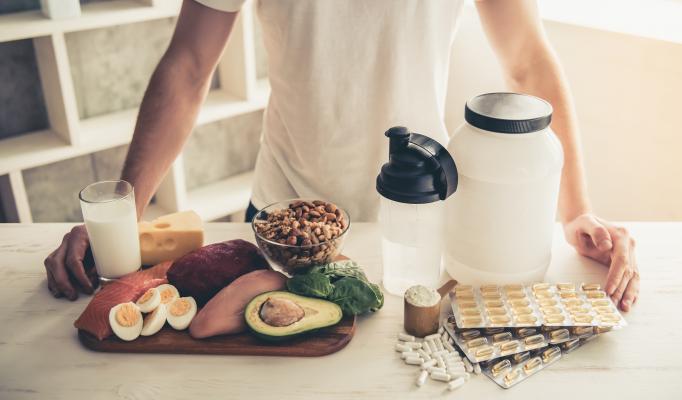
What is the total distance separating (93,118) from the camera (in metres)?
2.48

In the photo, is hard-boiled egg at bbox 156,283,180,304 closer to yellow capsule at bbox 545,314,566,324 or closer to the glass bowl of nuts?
the glass bowl of nuts

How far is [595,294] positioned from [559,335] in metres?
0.13

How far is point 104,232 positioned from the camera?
1.14m

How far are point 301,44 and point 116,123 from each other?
1.28 meters

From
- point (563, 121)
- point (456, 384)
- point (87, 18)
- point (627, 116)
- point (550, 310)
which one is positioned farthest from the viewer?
point (627, 116)

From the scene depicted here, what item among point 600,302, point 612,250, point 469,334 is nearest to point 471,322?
point 469,334

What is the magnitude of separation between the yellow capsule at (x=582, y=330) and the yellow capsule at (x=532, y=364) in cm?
9

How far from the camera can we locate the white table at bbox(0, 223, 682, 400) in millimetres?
962

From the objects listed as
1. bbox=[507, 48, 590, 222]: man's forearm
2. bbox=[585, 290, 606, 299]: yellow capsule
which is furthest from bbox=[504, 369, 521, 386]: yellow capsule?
bbox=[507, 48, 590, 222]: man's forearm

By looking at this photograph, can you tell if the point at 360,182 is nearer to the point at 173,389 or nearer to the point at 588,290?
the point at 588,290

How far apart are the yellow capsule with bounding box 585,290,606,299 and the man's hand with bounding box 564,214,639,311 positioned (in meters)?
0.04

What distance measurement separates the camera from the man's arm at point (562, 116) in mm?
1197

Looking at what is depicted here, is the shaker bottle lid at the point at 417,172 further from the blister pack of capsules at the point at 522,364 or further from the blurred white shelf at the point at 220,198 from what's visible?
the blurred white shelf at the point at 220,198

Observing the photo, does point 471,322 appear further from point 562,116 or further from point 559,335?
point 562,116
